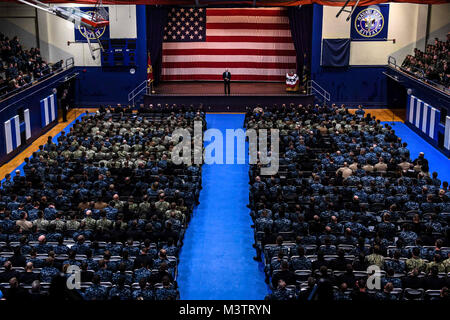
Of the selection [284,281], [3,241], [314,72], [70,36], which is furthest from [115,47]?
[284,281]

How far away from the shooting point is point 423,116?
24500 mm

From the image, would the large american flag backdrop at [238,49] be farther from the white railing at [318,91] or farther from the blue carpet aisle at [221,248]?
the blue carpet aisle at [221,248]

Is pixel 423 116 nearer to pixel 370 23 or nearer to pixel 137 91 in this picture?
pixel 370 23

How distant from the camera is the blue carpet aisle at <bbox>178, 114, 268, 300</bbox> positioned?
37.5ft

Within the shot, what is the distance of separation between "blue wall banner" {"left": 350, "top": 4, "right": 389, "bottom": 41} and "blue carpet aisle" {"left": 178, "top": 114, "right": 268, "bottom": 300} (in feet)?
49.3

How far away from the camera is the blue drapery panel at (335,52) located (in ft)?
98.8

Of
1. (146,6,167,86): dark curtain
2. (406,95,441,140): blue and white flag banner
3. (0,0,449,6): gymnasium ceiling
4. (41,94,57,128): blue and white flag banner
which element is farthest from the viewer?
(146,6,167,86): dark curtain

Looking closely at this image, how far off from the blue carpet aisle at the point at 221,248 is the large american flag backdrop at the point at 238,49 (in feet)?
49.1

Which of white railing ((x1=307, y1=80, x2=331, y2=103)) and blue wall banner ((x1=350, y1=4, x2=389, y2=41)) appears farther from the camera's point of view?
white railing ((x1=307, y1=80, x2=331, y2=103))

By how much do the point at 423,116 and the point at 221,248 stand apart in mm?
15104

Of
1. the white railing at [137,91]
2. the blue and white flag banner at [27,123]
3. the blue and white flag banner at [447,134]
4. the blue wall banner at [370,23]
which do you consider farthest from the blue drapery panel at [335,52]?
the blue and white flag banner at [27,123]

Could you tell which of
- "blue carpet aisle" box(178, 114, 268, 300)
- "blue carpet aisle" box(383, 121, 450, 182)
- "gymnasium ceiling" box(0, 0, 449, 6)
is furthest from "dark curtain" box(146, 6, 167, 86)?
"blue carpet aisle" box(383, 121, 450, 182)

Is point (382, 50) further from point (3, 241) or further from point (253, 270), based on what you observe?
point (3, 241)

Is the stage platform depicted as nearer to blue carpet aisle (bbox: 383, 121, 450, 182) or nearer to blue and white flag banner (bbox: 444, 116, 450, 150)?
blue carpet aisle (bbox: 383, 121, 450, 182)
